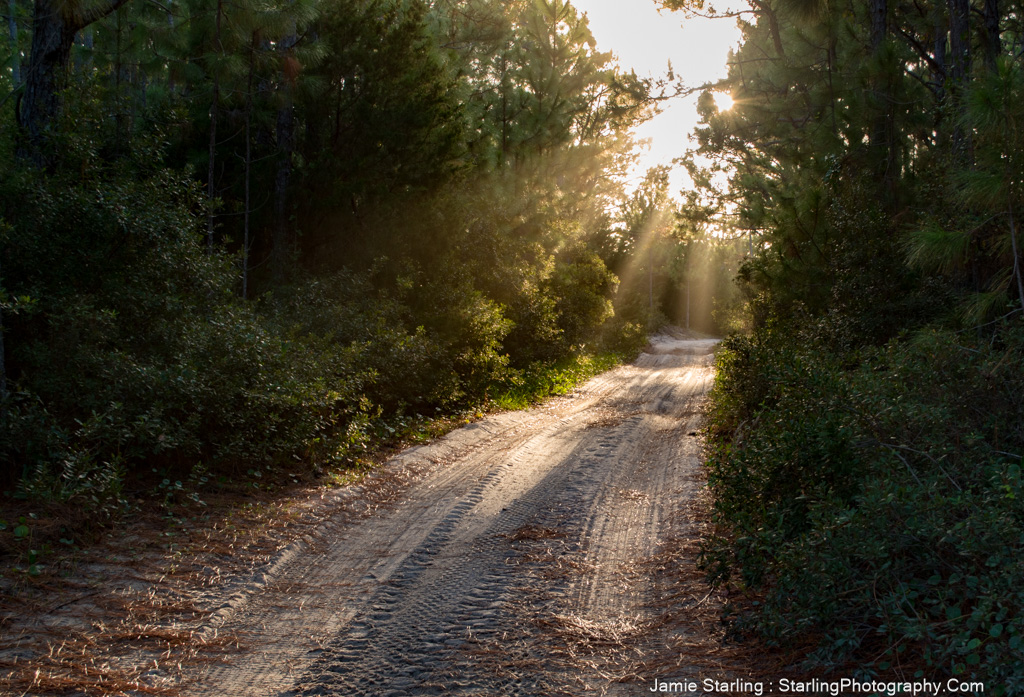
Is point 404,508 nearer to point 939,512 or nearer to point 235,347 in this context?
point 235,347

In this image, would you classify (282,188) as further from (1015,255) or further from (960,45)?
(1015,255)

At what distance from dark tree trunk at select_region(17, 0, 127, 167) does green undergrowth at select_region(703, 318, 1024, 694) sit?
8.38 meters

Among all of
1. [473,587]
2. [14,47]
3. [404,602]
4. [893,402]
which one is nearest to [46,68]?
[404,602]

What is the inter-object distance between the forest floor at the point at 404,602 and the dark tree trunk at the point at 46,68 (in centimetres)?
536

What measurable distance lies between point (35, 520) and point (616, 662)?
4.29m

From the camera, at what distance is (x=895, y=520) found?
133 inches

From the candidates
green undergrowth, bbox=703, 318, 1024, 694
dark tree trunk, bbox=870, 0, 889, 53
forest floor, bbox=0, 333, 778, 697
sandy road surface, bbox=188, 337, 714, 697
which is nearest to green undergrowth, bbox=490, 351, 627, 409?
sandy road surface, bbox=188, 337, 714, 697

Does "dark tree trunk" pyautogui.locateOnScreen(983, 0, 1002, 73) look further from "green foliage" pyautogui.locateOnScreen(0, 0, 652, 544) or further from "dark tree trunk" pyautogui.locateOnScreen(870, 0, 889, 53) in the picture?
"green foliage" pyautogui.locateOnScreen(0, 0, 652, 544)

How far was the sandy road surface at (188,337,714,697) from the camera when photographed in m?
3.52

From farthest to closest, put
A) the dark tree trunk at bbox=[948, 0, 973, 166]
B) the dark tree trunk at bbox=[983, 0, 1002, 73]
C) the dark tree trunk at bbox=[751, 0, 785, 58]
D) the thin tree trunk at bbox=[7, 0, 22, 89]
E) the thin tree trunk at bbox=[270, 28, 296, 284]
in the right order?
the thin tree trunk at bbox=[7, 0, 22, 89], the dark tree trunk at bbox=[751, 0, 785, 58], the thin tree trunk at bbox=[270, 28, 296, 284], the dark tree trunk at bbox=[983, 0, 1002, 73], the dark tree trunk at bbox=[948, 0, 973, 166]

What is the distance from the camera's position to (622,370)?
21922mm

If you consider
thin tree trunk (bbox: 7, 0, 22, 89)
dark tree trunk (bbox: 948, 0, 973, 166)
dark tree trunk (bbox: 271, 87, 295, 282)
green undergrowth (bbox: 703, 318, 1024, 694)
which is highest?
thin tree trunk (bbox: 7, 0, 22, 89)

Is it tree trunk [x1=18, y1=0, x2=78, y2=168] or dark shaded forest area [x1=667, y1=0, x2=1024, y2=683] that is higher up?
tree trunk [x1=18, y1=0, x2=78, y2=168]

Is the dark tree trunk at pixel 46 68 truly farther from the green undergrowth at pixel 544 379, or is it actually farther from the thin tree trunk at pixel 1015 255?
the thin tree trunk at pixel 1015 255
